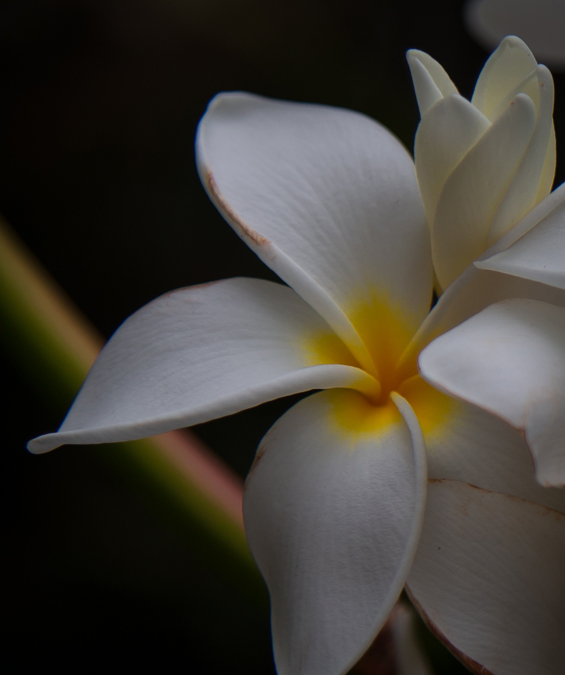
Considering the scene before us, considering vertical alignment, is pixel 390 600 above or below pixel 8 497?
above

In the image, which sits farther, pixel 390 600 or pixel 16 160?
pixel 16 160

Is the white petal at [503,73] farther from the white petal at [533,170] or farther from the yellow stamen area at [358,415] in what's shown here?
the yellow stamen area at [358,415]

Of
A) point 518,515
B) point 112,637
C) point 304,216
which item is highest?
point 304,216

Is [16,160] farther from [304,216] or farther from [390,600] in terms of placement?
[390,600]

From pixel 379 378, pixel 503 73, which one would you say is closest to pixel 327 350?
pixel 379 378

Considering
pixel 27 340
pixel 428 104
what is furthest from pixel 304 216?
pixel 27 340

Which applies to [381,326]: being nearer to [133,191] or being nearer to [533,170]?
[533,170]

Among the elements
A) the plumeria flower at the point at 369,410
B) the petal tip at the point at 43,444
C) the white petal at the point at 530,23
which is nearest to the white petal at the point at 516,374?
the plumeria flower at the point at 369,410
